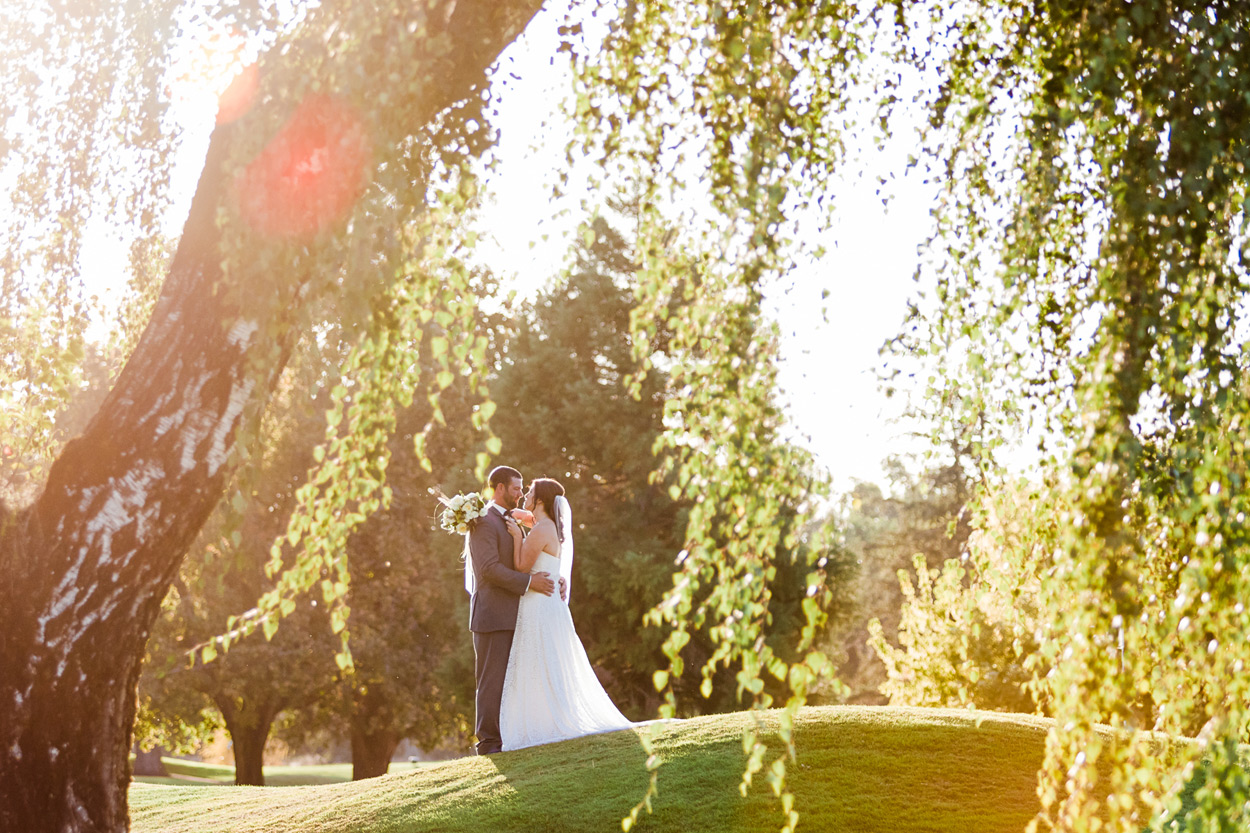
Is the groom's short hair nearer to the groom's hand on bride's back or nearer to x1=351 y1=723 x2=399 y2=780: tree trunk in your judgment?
the groom's hand on bride's back

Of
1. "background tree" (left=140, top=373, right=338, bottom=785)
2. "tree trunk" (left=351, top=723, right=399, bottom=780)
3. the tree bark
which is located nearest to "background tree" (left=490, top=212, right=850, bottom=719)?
"background tree" (left=140, top=373, right=338, bottom=785)

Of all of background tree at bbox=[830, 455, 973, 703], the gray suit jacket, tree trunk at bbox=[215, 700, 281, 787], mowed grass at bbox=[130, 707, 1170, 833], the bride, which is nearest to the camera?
mowed grass at bbox=[130, 707, 1170, 833]

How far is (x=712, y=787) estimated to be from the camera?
7.71m

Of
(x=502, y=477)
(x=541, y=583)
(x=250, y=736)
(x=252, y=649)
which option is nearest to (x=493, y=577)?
(x=541, y=583)

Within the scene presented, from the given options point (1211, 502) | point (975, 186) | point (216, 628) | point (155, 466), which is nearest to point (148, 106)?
point (155, 466)

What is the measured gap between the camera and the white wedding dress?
1028 centimetres

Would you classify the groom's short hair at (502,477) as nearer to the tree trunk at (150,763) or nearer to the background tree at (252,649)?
the background tree at (252,649)

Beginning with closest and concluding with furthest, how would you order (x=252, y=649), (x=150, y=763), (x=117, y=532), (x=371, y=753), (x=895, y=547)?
(x=117, y=532) < (x=252, y=649) < (x=371, y=753) < (x=150, y=763) < (x=895, y=547)

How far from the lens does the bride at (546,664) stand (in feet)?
33.8

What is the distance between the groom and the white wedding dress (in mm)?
113

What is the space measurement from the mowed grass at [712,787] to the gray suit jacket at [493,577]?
1.34 meters

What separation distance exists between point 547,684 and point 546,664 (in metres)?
0.18

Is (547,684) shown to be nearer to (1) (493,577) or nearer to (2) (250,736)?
(1) (493,577)

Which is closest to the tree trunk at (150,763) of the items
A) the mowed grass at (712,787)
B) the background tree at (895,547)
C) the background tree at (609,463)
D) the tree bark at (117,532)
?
the background tree at (609,463)
